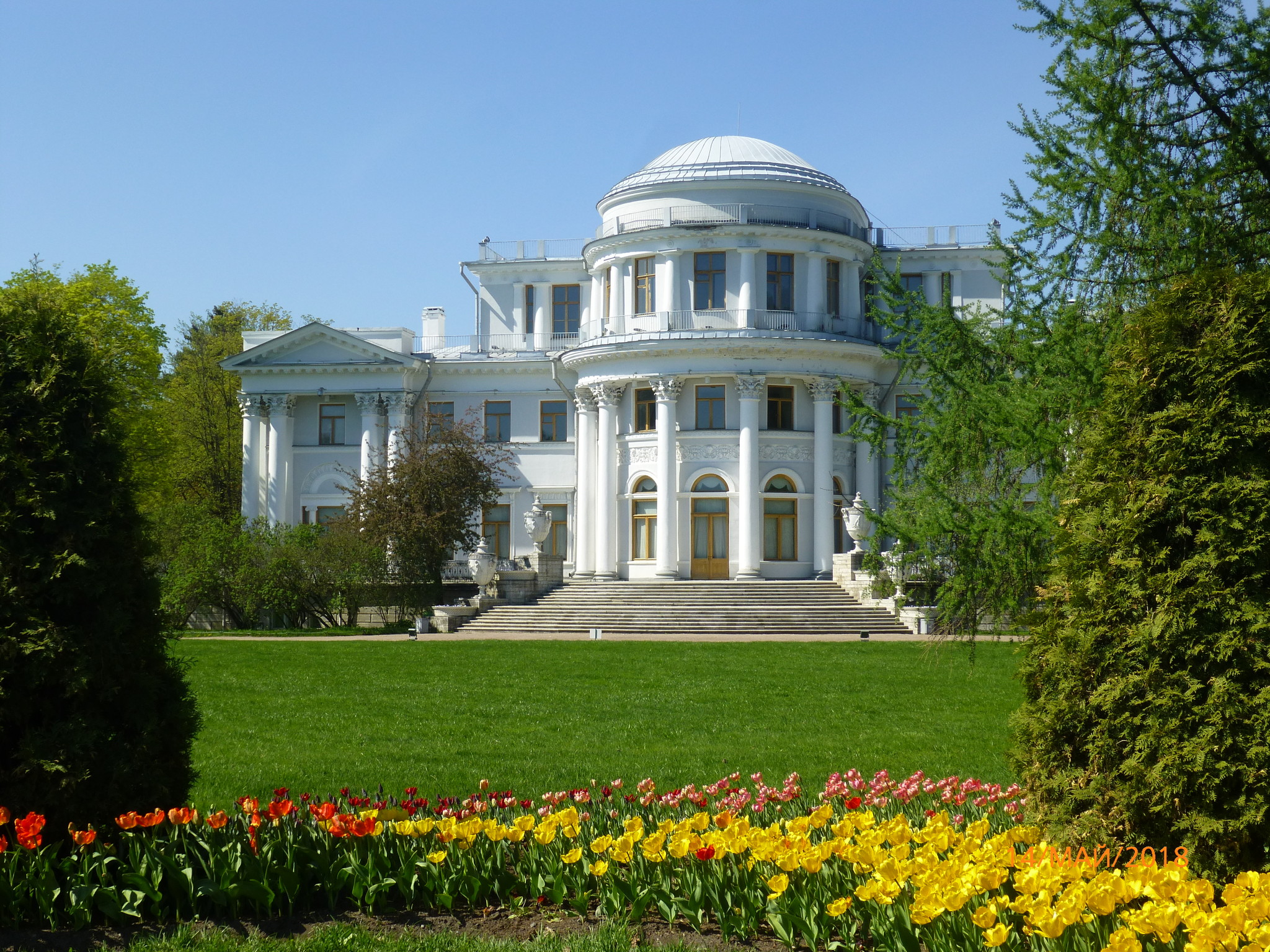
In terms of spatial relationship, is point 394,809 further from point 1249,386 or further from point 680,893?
point 1249,386

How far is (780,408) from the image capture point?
139ft

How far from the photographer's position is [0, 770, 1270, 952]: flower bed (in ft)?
15.7

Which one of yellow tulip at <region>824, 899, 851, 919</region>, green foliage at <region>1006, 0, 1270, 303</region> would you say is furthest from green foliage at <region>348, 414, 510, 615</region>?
yellow tulip at <region>824, 899, 851, 919</region>

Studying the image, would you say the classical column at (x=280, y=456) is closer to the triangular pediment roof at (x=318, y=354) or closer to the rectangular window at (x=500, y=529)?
the triangular pediment roof at (x=318, y=354)

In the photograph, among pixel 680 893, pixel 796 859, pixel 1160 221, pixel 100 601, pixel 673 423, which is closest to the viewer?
pixel 796 859

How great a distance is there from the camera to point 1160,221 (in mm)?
9641

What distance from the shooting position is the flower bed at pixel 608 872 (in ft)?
15.7

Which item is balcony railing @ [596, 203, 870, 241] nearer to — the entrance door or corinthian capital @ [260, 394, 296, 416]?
the entrance door

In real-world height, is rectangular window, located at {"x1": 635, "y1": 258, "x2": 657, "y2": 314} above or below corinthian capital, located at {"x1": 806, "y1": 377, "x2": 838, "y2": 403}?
above

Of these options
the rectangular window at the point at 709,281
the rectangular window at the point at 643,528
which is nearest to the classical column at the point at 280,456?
the rectangular window at the point at 643,528

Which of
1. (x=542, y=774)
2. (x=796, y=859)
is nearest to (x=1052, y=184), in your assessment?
(x=542, y=774)

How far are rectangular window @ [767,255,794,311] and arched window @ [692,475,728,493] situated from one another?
19.9ft

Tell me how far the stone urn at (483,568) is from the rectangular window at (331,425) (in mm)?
11639

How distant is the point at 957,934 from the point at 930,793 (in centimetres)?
411
